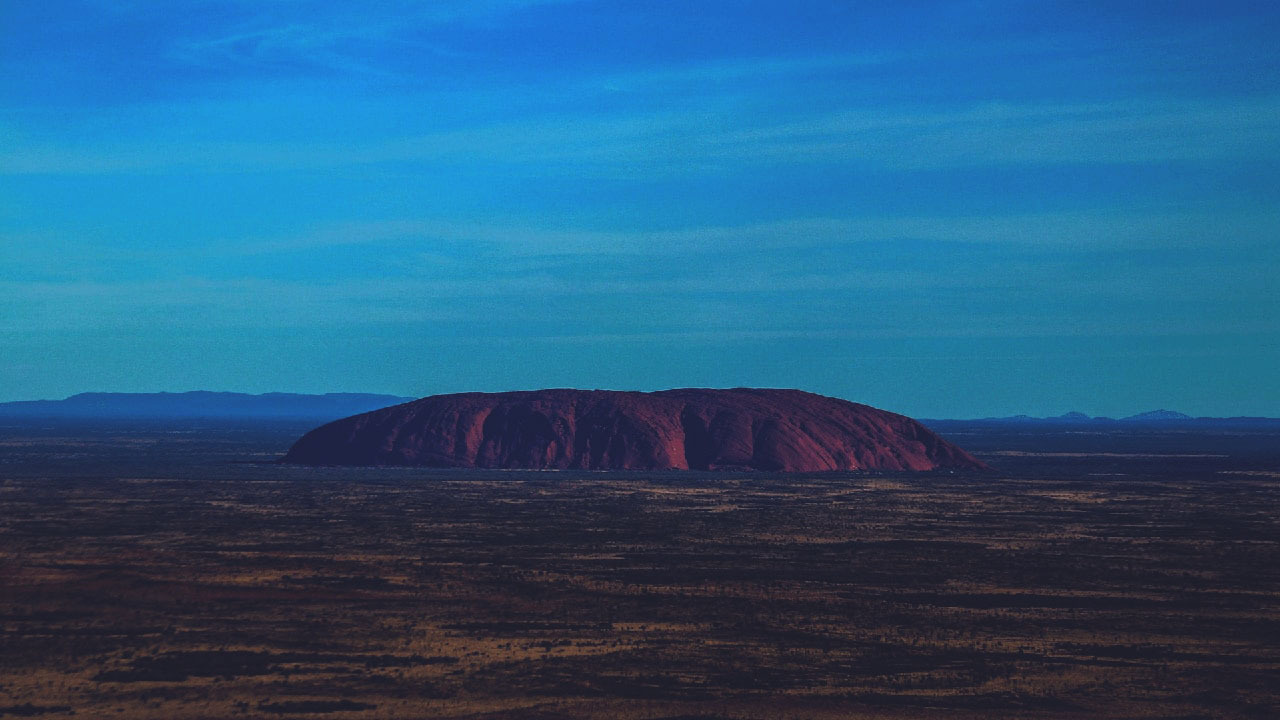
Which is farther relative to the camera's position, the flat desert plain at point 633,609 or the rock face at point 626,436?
the rock face at point 626,436

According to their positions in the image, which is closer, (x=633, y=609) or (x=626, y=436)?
(x=633, y=609)

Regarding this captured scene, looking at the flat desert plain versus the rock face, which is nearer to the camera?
the flat desert plain

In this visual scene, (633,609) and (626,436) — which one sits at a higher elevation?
(626,436)

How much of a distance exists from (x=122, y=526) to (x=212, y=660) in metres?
30.4

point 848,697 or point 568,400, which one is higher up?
point 568,400

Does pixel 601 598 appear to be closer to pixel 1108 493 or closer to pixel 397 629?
pixel 397 629

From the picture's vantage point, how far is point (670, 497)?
7656 centimetres

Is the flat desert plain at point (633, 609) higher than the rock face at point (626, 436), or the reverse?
the rock face at point (626, 436)

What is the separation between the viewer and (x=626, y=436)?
11431cm

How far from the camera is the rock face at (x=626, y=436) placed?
112 meters

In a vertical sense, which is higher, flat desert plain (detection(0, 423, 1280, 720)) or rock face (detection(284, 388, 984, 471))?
rock face (detection(284, 388, 984, 471))

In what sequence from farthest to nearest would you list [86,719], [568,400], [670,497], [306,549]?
[568,400] < [670,497] < [306,549] < [86,719]

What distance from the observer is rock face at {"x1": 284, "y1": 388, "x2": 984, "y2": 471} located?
112500 millimetres

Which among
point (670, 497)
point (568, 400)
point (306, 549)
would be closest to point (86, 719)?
point (306, 549)
